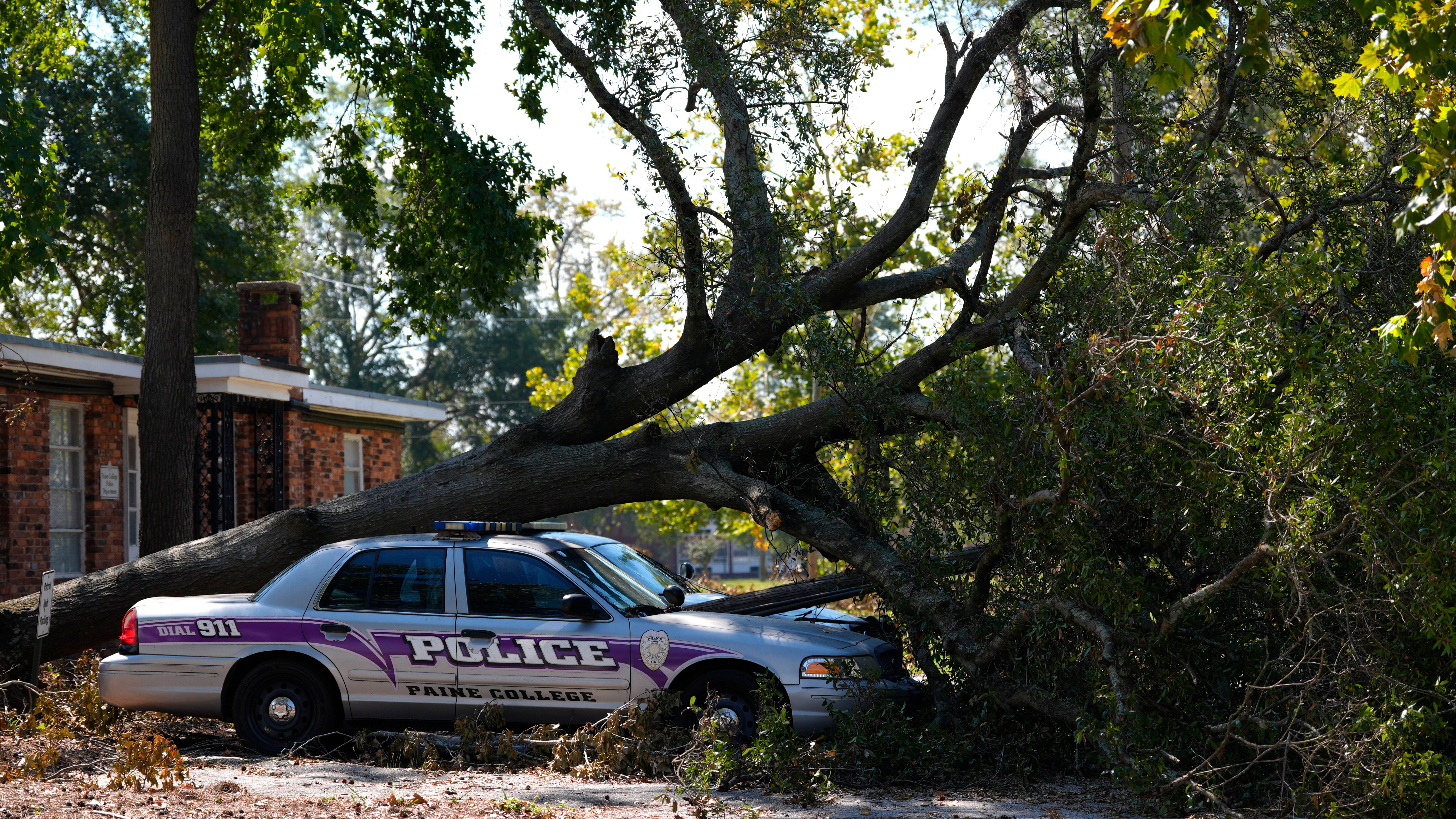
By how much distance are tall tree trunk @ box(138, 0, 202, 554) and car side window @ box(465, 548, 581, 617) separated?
15.7 ft

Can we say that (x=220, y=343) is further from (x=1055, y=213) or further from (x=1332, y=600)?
(x=1332, y=600)

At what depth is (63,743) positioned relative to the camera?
27.1 ft

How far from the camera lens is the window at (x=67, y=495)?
1361 centimetres

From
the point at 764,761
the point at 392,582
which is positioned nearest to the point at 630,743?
the point at 764,761

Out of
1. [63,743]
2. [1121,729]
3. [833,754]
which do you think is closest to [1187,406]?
[1121,729]

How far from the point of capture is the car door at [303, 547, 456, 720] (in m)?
7.98

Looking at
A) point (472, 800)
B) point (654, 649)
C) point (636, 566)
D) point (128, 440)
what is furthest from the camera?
point (128, 440)

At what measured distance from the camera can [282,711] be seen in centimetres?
815

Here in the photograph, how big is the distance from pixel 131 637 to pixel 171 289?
15.4ft

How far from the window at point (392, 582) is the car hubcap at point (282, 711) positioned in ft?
2.21

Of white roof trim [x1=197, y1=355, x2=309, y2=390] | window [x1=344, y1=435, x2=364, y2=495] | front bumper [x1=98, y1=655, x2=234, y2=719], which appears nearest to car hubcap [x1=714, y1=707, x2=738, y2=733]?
front bumper [x1=98, y1=655, x2=234, y2=719]

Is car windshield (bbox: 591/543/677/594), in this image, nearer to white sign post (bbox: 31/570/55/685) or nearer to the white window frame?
white sign post (bbox: 31/570/55/685)

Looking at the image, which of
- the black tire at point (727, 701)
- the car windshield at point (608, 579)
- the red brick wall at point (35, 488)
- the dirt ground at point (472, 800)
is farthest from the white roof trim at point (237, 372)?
the black tire at point (727, 701)

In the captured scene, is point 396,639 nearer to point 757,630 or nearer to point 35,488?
point 757,630
